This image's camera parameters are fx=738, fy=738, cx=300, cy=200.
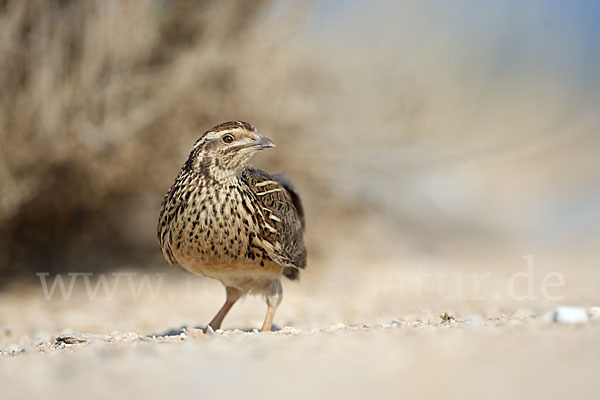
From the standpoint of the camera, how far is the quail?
5.62 meters

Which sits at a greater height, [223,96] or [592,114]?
[592,114]

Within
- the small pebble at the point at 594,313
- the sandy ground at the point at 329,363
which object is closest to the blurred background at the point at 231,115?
the sandy ground at the point at 329,363

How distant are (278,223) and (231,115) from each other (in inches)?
208

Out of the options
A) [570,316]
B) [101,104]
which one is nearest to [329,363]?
[570,316]

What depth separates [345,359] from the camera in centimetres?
359

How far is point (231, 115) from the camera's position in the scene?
36.5 ft

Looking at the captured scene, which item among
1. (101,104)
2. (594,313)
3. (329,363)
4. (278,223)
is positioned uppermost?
(101,104)

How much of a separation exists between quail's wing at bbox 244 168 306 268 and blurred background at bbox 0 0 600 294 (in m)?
4.27

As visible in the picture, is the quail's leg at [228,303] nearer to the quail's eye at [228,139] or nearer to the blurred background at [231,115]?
the quail's eye at [228,139]

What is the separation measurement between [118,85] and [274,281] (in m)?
4.78

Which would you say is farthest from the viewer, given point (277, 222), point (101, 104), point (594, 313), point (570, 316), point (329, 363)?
point (101, 104)

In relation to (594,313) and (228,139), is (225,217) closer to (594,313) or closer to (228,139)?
(228,139)

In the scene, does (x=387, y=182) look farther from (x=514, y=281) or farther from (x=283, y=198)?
(x=283, y=198)

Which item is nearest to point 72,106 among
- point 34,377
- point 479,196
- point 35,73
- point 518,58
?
point 35,73
